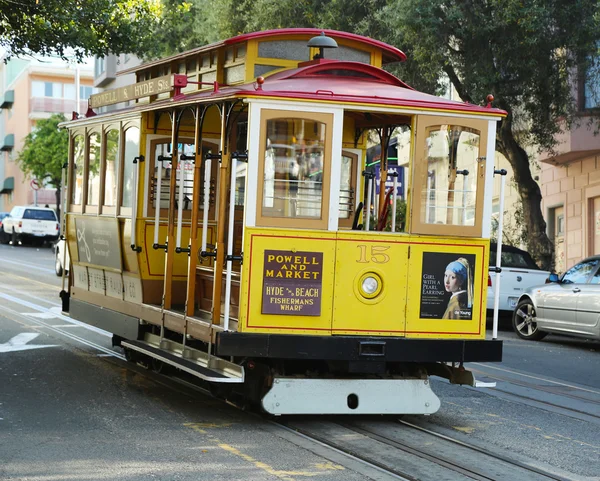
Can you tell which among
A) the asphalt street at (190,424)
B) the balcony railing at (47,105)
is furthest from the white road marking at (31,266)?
the balcony railing at (47,105)

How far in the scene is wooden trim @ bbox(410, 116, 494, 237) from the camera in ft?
30.6

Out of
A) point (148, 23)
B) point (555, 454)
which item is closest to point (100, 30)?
point (148, 23)

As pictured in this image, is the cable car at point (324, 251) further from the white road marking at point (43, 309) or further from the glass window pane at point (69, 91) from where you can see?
the glass window pane at point (69, 91)

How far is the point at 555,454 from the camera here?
27.6 feet

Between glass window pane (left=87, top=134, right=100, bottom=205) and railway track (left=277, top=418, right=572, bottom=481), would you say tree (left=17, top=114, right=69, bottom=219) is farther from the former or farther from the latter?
railway track (left=277, top=418, right=572, bottom=481)

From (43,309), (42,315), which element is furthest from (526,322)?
(43,309)

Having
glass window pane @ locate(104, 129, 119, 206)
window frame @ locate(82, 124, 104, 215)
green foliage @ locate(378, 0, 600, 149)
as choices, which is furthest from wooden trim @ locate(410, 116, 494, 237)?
green foliage @ locate(378, 0, 600, 149)

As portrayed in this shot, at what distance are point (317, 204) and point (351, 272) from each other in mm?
623

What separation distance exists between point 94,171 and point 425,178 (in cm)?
466

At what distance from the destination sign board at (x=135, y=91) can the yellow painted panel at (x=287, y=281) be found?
1873 mm

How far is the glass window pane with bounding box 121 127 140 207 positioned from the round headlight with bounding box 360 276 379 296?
3.17 meters

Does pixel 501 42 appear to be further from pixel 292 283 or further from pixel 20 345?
pixel 292 283

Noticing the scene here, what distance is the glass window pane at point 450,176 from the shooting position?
940 cm

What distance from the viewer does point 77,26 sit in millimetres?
16875
